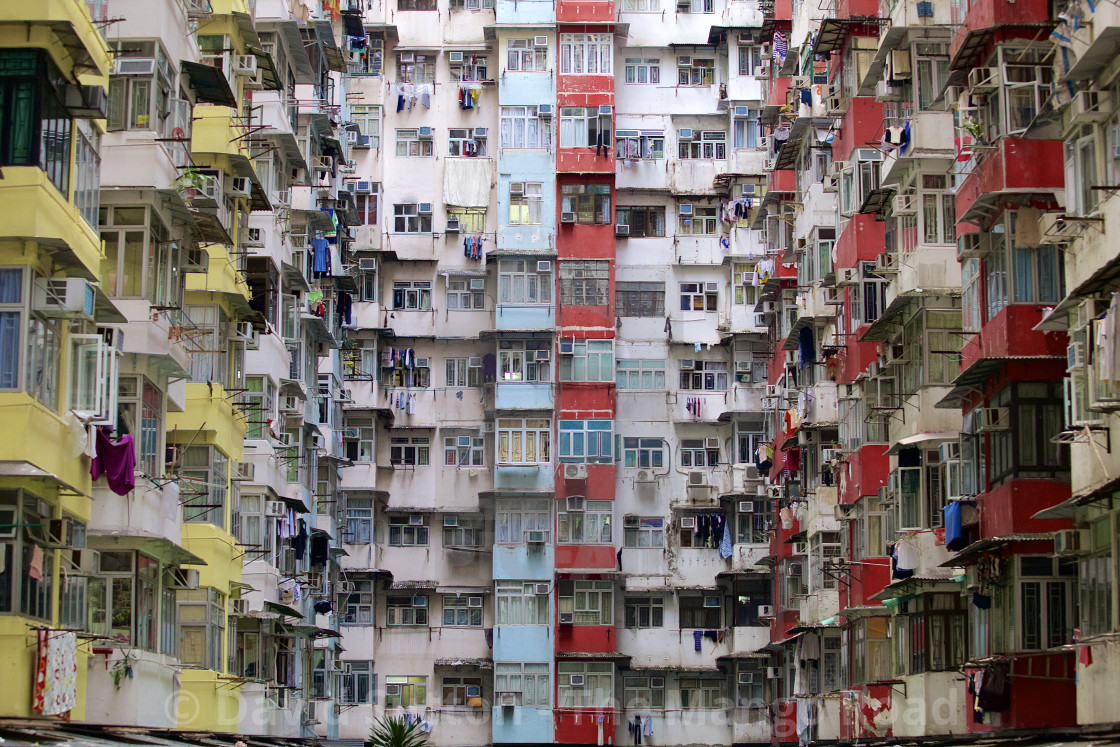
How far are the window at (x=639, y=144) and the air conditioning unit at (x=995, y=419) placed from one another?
96.6ft

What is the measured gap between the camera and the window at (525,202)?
53.1 meters

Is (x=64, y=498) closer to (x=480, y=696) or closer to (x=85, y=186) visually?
(x=85, y=186)

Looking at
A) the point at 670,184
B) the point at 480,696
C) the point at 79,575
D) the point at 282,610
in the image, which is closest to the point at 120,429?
the point at 79,575

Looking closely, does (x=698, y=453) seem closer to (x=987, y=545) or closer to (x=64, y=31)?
(x=987, y=545)

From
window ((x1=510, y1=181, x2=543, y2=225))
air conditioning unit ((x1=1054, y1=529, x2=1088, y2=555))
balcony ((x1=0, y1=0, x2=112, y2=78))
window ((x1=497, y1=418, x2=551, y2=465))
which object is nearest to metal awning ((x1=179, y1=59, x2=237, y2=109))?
balcony ((x1=0, y1=0, x2=112, y2=78))

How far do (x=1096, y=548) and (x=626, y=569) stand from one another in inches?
1224

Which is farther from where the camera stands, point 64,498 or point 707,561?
point 707,561

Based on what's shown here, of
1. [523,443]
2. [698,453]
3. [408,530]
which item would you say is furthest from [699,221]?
[408,530]

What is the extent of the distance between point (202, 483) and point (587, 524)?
2218 centimetres

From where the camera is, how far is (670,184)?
2152 inches

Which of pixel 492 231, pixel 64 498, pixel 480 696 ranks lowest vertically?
pixel 480 696

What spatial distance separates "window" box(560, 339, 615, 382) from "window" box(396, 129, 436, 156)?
7.99 metres

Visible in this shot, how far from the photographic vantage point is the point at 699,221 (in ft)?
180

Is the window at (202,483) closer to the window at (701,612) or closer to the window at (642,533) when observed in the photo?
the window at (642,533)
